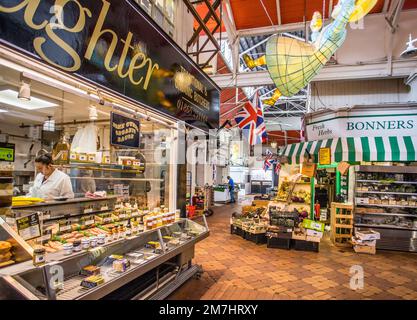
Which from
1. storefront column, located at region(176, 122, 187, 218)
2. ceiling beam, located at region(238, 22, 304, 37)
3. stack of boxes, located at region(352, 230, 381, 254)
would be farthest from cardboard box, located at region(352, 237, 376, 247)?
ceiling beam, located at region(238, 22, 304, 37)

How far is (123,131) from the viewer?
3.48m

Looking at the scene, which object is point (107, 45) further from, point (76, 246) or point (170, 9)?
point (170, 9)

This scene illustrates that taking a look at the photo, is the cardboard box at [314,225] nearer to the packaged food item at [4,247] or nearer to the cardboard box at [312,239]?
the cardboard box at [312,239]

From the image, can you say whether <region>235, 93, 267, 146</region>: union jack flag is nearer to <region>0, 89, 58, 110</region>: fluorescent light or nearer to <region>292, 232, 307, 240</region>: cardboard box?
<region>292, 232, 307, 240</region>: cardboard box

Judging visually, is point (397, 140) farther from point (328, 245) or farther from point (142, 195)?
point (142, 195)

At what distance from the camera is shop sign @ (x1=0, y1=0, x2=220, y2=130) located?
1.92m

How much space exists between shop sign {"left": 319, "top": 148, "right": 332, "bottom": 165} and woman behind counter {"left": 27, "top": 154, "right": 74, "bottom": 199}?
19.4 feet

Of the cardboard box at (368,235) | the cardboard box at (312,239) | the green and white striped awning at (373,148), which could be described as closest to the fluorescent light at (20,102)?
the cardboard box at (312,239)

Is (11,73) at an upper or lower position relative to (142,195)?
upper

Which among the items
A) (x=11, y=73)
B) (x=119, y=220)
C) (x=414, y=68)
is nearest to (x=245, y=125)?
(x=414, y=68)

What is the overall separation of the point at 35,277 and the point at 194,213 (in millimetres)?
8919

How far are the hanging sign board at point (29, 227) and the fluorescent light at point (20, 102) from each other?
3487 mm
